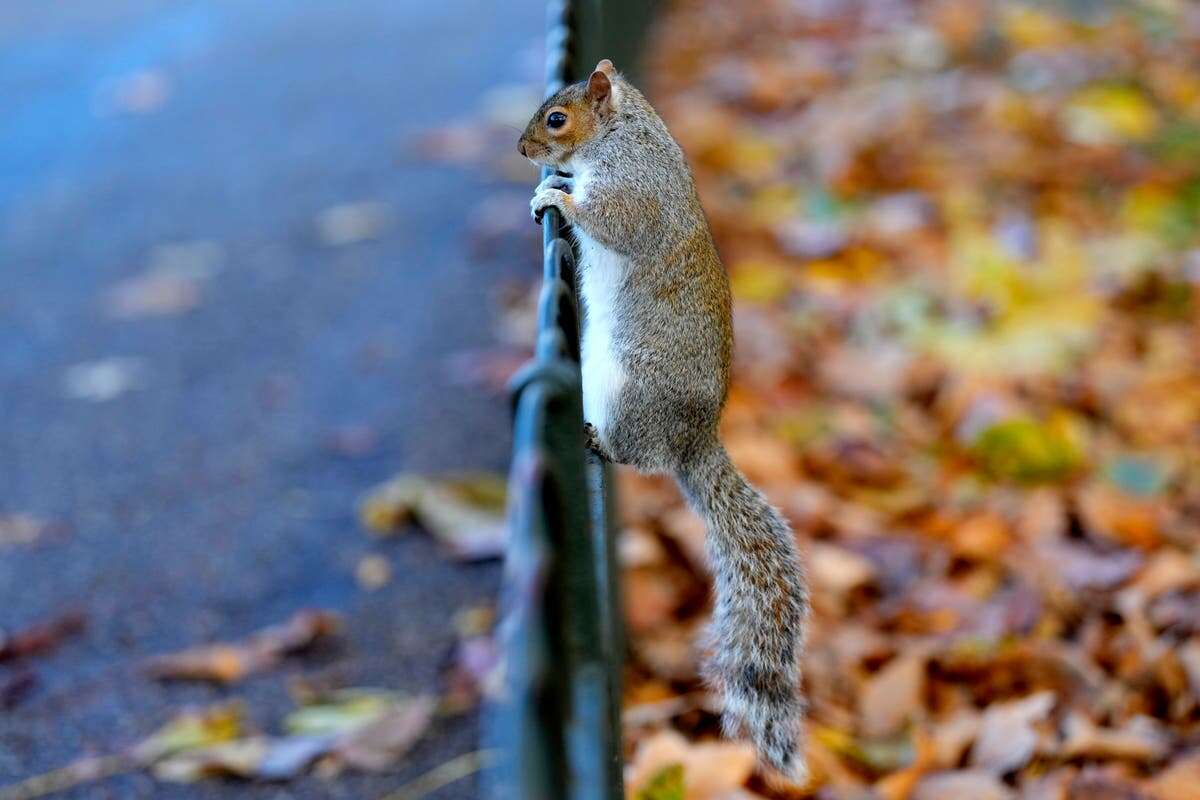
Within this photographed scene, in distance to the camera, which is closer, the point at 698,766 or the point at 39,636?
the point at 698,766

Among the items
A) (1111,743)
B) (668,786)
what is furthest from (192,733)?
(1111,743)

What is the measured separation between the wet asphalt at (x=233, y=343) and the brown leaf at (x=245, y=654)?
0.04 metres

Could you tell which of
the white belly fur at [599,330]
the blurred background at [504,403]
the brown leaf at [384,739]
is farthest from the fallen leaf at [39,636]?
the white belly fur at [599,330]

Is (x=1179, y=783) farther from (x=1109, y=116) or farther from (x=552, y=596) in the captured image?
(x=1109, y=116)

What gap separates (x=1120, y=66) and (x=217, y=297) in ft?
11.7

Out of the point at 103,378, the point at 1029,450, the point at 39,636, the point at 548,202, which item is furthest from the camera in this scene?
the point at 103,378

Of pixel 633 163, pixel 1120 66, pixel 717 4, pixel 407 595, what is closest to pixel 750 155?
pixel 1120 66

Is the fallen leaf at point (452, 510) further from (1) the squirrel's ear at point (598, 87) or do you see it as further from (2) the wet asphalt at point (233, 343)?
(1) the squirrel's ear at point (598, 87)

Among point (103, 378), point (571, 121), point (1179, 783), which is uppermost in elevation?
point (571, 121)

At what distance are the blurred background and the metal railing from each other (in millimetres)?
891

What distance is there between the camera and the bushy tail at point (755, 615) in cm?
174

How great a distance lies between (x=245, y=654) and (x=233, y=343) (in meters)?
1.76

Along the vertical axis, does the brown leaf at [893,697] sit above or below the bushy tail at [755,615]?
below

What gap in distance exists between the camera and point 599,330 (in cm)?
206
